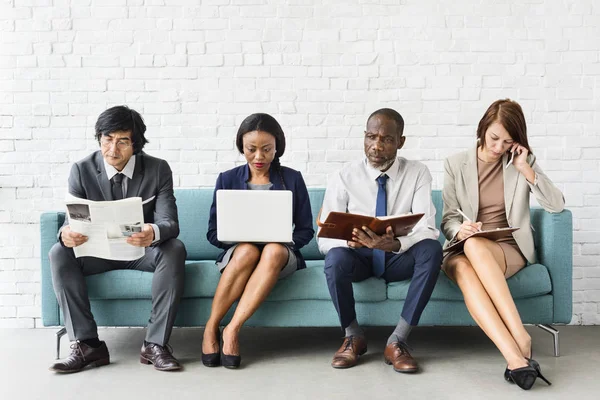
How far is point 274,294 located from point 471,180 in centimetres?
109

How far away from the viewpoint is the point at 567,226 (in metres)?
3.10

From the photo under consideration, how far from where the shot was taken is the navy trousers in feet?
9.34

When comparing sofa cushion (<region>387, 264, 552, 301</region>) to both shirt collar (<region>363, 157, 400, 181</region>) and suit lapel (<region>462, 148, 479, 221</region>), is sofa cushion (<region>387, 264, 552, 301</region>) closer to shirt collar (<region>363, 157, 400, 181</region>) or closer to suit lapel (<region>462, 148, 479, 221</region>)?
suit lapel (<region>462, 148, 479, 221</region>)

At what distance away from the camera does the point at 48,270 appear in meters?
3.05

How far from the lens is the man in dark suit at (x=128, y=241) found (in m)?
2.86

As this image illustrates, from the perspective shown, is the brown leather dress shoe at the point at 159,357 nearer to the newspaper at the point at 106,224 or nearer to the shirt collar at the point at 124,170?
the newspaper at the point at 106,224

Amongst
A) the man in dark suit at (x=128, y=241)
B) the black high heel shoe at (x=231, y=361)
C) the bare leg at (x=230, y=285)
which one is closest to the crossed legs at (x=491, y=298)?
the bare leg at (x=230, y=285)

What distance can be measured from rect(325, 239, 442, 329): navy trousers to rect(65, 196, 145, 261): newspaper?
0.86m

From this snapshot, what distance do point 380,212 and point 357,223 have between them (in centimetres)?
40

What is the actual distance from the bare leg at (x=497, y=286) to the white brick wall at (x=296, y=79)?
1155 millimetres

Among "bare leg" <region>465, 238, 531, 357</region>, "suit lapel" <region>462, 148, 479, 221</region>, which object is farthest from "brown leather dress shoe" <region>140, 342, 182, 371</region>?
"suit lapel" <region>462, 148, 479, 221</region>

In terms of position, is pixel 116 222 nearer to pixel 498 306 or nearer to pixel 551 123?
pixel 498 306

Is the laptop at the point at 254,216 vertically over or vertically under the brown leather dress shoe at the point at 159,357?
over

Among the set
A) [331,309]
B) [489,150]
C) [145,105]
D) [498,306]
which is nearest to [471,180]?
[489,150]
